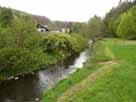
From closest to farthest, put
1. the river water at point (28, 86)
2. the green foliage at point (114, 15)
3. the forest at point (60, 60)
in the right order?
the forest at point (60, 60) → the river water at point (28, 86) → the green foliage at point (114, 15)

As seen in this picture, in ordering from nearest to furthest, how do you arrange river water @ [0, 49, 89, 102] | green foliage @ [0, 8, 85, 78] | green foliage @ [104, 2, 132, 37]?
river water @ [0, 49, 89, 102] → green foliage @ [0, 8, 85, 78] → green foliage @ [104, 2, 132, 37]

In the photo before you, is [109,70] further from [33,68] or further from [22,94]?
[33,68]

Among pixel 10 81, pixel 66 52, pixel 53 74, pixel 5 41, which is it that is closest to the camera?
pixel 10 81

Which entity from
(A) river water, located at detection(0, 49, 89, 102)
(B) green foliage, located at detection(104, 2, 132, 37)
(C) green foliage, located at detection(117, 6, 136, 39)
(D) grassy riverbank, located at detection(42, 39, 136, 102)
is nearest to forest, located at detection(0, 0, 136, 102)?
(D) grassy riverbank, located at detection(42, 39, 136, 102)

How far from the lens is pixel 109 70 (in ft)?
81.6

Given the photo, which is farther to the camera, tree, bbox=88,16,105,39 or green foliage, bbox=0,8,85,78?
tree, bbox=88,16,105,39

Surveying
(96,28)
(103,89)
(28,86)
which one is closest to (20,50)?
(28,86)

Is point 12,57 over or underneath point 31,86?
over

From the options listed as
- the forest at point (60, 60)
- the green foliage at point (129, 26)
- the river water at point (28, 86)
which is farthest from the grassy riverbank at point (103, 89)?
the green foliage at point (129, 26)

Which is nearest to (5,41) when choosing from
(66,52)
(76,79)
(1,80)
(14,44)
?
(14,44)

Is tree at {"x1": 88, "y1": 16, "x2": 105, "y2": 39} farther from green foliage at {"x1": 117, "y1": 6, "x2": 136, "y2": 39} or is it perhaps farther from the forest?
the forest

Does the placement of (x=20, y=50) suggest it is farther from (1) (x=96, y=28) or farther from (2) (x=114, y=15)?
(1) (x=96, y=28)

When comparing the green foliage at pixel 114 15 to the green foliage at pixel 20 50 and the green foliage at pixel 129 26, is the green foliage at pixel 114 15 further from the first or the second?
the green foliage at pixel 20 50

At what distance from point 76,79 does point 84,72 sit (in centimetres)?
270
